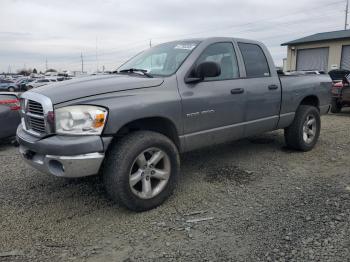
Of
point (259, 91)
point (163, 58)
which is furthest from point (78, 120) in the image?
point (259, 91)

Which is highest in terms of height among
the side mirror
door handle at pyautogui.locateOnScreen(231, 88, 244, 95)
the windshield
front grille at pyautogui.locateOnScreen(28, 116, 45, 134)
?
the windshield

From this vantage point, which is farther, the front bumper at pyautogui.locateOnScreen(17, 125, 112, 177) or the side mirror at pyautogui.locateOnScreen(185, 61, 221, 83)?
the side mirror at pyautogui.locateOnScreen(185, 61, 221, 83)

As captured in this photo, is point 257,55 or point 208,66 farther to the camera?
point 257,55

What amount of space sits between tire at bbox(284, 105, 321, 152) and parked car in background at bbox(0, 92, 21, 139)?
5414 millimetres

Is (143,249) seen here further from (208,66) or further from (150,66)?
(150,66)

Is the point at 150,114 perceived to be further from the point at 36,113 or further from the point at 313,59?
the point at 313,59

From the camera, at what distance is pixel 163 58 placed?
4.51 metres

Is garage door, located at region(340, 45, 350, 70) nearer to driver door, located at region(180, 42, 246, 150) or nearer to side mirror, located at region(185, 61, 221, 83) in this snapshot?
driver door, located at region(180, 42, 246, 150)

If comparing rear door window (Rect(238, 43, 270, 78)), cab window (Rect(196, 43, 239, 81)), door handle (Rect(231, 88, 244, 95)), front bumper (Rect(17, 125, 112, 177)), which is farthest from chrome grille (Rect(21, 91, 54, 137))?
rear door window (Rect(238, 43, 270, 78))

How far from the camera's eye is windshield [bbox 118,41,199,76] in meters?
4.23

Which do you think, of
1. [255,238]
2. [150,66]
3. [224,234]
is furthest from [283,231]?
[150,66]

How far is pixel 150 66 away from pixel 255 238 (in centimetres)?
254

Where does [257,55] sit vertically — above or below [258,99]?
above

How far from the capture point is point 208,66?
3.90 m
